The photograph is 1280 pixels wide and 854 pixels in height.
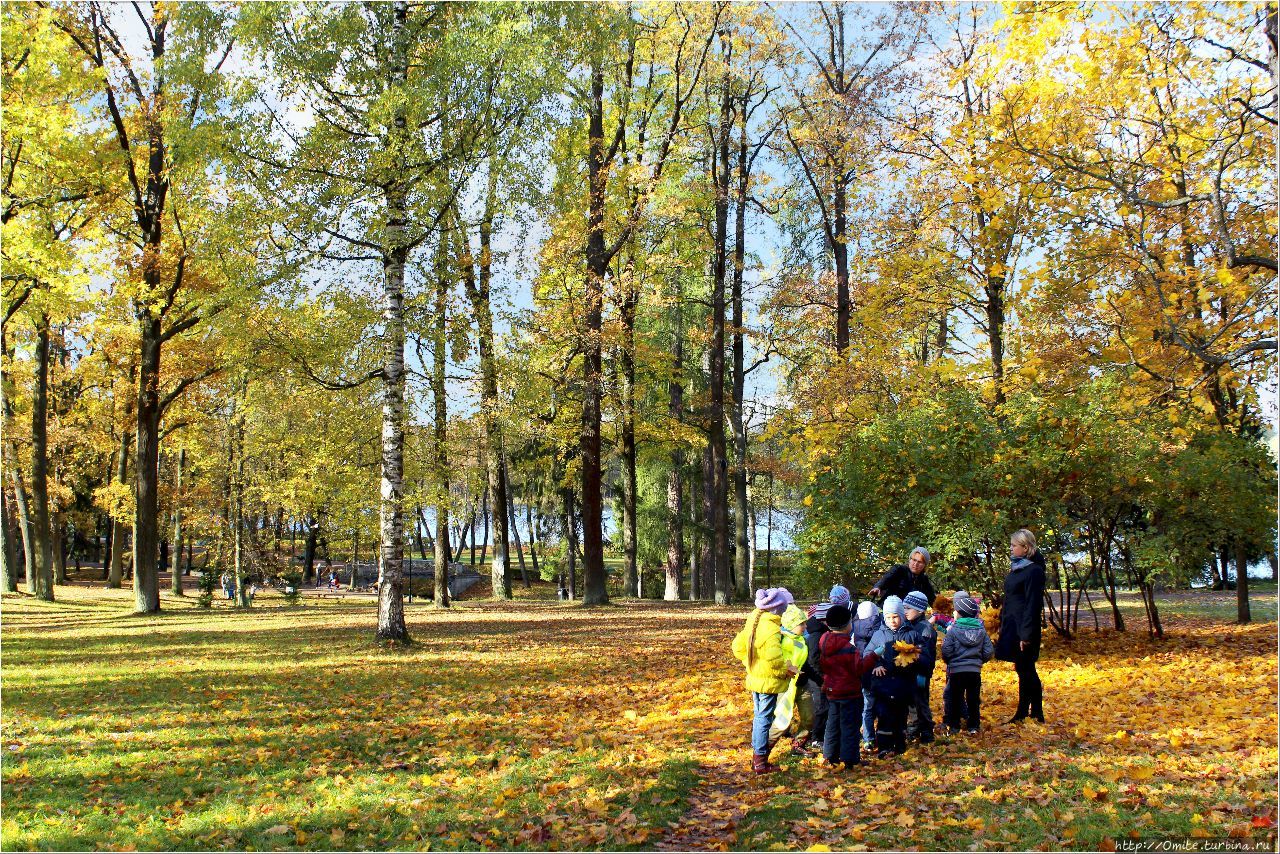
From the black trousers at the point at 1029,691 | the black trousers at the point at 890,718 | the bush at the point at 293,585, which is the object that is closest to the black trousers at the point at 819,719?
the black trousers at the point at 890,718

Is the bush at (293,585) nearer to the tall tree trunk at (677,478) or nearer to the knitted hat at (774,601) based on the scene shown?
the tall tree trunk at (677,478)

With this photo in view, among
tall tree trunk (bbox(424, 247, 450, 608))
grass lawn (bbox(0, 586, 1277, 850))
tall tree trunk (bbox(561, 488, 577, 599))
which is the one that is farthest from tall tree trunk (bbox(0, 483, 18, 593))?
tall tree trunk (bbox(561, 488, 577, 599))

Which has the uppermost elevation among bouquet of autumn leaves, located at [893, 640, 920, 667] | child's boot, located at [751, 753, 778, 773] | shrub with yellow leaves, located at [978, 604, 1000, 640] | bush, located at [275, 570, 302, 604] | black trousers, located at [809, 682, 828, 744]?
bouquet of autumn leaves, located at [893, 640, 920, 667]

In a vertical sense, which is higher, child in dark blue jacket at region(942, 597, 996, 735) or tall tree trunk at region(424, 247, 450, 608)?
tall tree trunk at region(424, 247, 450, 608)

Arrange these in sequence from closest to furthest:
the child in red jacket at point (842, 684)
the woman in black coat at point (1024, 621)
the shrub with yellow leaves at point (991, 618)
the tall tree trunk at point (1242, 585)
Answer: the child in red jacket at point (842, 684) → the woman in black coat at point (1024, 621) → the shrub with yellow leaves at point (991, 618) → the tall tree trunk at point (1242, 585)

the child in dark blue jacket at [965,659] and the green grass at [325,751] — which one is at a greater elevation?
the child in dark blue jacket at [965,659]

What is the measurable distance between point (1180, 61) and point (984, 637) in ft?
21.7

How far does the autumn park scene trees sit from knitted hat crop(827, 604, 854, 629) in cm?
29

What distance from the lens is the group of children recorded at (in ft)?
22.0

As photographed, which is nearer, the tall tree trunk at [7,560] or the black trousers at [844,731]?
the black trousers at [844,731]

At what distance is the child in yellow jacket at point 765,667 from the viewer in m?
6.72

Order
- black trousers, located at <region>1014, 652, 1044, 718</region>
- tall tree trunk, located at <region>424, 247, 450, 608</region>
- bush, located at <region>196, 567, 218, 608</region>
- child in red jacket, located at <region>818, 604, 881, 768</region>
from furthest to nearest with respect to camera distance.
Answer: bush, located at <region>196, 567, 218, 608</region>, tall tree trunk, located at <region>424, 247, 450, 608</region>, black trousers, located at <region>1014, 652, 1044, 718</region>, child in red jacket, located at <region>818, 604, 881, 768</region>

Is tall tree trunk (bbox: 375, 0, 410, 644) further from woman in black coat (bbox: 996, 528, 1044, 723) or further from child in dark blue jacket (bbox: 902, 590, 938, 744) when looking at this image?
woman in black coat (bbox: 996, 528, 1044, 723)

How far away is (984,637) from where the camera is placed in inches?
289
